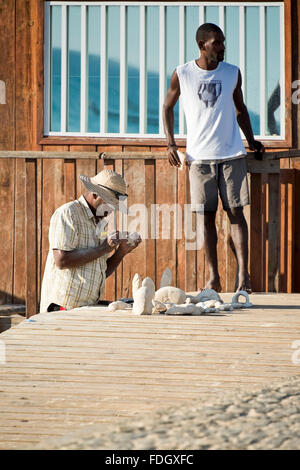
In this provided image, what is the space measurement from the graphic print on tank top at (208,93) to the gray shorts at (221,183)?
1.37 ft

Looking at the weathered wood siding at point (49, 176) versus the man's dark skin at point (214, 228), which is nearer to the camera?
the man's dark skin at point (214, 228)

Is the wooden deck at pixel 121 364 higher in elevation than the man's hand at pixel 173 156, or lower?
lower

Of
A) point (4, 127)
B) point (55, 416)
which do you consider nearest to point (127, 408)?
point (55, 416)

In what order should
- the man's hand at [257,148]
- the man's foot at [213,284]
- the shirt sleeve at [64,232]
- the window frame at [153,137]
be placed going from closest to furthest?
the shirt sleeve at [64,232] → the man's foot at [213,284] → the man's hand at [257,148] → the window frame at [153,137]

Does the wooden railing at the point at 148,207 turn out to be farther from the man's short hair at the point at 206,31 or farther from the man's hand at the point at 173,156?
the man's short hair at the point at 206,31

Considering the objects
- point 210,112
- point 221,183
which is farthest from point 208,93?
point 221,183

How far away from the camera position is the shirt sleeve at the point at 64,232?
472 cm

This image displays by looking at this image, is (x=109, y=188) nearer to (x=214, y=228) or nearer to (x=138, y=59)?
(x=214, y=228)

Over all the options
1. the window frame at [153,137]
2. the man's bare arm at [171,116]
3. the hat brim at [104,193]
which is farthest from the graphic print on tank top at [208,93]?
the window frame at [153,137]

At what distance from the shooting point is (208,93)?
5.34 meters

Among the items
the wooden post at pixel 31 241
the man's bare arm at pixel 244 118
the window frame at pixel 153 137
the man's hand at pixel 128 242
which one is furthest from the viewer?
the window frame at pixel 153 137

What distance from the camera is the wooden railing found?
5902 mm

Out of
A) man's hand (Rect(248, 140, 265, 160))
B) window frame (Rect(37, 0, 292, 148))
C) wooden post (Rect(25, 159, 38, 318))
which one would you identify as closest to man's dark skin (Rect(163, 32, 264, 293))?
man's hand (Rect(248, 140, 265, 160))

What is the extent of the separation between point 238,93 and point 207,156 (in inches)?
22.0
